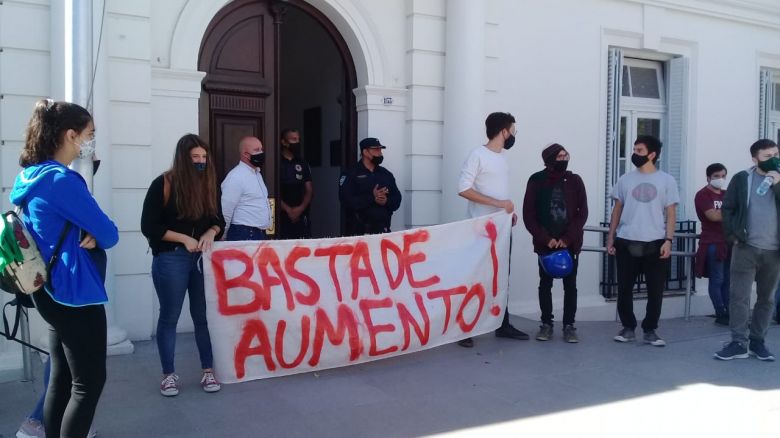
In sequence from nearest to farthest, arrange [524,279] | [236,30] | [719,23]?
[236,30]
[524,279]
[719,23]

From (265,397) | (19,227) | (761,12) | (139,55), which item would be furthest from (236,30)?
(761,12)

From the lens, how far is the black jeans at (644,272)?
21.6ft

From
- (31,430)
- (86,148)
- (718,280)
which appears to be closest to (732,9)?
(718,280)

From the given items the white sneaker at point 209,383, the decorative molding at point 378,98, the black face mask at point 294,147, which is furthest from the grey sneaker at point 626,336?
the white sneaker at point 209,383

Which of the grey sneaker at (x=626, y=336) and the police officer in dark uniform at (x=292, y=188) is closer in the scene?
the grey sneaker at (x=626, y=336)

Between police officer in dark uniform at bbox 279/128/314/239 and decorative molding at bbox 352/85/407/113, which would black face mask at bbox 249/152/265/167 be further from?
decorative molding at bbox 352/85/407/113

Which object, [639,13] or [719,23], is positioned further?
[719,23]

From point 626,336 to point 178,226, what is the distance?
4311 mm

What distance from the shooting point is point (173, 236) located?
461 centimetres

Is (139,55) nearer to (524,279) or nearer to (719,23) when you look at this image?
(524,279)

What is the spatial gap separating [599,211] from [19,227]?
24.2 feet

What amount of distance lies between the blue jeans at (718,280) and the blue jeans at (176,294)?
19.3 feet

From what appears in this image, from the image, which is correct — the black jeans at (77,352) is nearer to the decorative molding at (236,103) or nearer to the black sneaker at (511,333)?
the decorative molding at (236,103)

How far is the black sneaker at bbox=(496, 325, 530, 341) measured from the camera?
678cm
